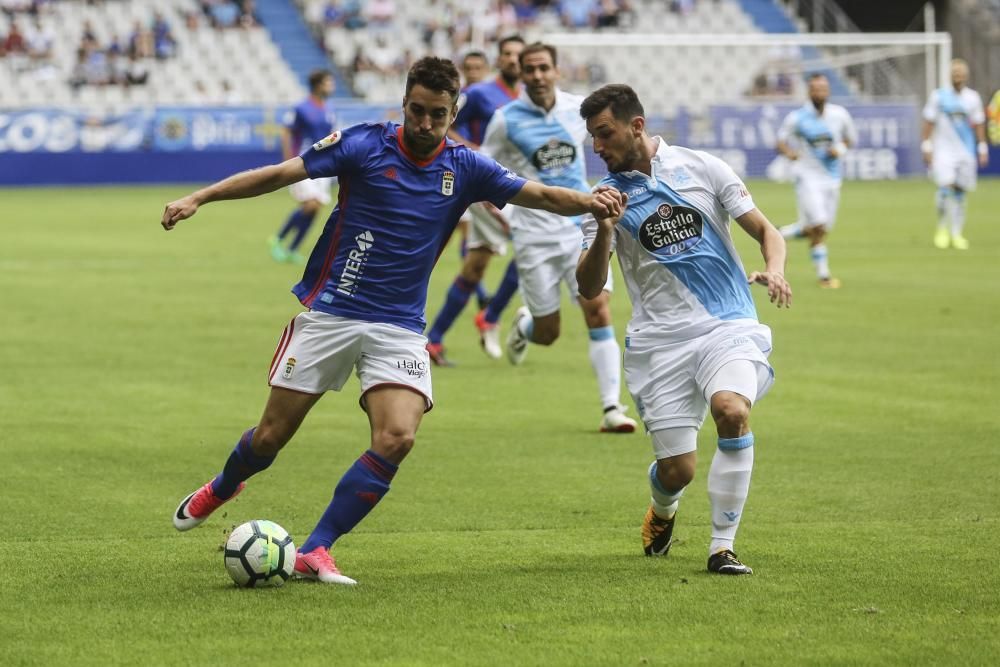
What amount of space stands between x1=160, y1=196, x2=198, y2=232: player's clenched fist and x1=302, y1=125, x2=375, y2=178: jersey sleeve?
0.50m

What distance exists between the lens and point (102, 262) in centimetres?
2188

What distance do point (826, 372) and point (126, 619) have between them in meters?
8.19

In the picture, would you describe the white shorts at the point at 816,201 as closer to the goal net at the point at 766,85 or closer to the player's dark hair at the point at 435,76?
the player's dark hair at the point at 435,76

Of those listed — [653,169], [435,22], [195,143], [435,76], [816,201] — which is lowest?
[195,143]

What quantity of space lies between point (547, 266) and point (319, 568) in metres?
5.35

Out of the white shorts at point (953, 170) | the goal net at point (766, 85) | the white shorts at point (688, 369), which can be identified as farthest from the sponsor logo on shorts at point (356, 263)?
the goal net at point (766, 85)

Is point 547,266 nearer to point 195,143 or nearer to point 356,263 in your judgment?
point 356,263

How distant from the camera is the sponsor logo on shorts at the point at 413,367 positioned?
670 centimetres

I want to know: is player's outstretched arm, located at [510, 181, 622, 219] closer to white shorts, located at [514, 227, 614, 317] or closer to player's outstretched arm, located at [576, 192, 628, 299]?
player's outstretched arm, located at [576, 192, 628, 299]

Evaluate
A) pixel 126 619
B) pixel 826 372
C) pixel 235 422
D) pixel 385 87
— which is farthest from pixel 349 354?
pixel 385 87

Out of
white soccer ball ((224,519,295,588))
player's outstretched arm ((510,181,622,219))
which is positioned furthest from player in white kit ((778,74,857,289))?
white soccer ball ((224,519,295,588))

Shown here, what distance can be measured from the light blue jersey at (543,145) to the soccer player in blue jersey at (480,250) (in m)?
1.55

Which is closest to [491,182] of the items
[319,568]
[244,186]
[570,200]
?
[570,200]

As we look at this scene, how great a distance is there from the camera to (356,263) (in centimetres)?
677
